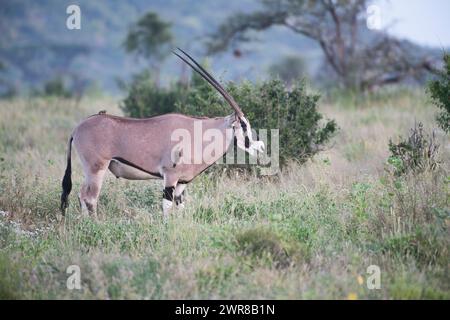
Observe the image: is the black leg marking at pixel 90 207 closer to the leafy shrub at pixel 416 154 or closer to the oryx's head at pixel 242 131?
the oryx's head at pixel 242 131

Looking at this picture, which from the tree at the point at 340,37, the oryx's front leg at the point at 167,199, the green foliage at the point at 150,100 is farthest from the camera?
the tree at the point at 340,37

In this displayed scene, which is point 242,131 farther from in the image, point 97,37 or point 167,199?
point 97,37

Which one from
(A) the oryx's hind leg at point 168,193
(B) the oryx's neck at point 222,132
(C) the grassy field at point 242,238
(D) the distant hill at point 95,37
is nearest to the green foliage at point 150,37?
(C) the grassy field at point 242,238

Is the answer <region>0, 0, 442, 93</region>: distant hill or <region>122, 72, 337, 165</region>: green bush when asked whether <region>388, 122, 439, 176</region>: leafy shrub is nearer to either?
<region>122, 72, 337, 165</region>: green bush

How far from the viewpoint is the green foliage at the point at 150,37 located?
2539cm

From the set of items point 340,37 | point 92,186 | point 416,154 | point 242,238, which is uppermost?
point 340,37

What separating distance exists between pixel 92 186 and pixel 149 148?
29.2 inches

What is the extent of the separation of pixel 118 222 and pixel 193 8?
95873 mm

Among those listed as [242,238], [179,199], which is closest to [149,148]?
[179,199]

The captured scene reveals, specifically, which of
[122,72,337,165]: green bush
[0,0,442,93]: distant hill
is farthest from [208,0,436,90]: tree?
[0,0,442,93]: distant hill

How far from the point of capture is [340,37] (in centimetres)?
1942

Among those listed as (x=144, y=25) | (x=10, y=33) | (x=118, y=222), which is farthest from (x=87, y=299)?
(x=10, y=33)

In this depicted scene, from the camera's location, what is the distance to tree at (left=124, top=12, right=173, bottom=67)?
2539cm

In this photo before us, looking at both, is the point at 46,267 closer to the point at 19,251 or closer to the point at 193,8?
the point at 19,251
